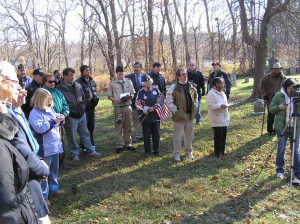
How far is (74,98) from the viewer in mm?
5867

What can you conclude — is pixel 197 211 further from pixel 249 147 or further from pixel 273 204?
pixel 249 147

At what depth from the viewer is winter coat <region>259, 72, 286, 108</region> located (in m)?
7.35

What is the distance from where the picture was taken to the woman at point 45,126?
406cm

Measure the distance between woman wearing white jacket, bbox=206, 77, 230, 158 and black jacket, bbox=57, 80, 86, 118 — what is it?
2.86 meters

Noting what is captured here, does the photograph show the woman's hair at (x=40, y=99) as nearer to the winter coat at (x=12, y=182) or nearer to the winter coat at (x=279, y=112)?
the winter coat at (x=12, y=182)

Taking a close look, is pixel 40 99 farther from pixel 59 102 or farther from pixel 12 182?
pixel 12 182

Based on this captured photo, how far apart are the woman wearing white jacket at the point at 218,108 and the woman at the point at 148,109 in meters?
1.22

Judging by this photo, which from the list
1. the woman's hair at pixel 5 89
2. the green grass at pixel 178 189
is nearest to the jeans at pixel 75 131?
the green grass at pixel 178 189

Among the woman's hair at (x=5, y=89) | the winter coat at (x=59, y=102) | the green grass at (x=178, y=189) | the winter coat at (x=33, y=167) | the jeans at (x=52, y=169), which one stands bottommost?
the green grass at (x=178, y=189)

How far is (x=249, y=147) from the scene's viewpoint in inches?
264

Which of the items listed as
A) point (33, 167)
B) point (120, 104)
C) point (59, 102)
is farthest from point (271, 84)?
point (33, 167)

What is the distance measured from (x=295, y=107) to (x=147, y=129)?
3128mm

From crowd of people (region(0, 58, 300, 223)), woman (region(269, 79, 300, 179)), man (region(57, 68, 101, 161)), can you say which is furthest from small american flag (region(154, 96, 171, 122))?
woman (region(269, 79, 300, 179))

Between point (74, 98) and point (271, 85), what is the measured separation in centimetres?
534
